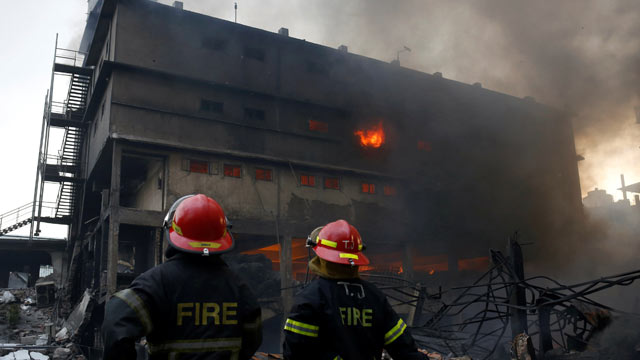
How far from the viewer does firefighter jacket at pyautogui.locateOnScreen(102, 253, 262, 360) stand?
90.7 inches

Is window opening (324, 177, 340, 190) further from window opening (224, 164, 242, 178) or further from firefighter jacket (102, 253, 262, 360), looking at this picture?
firefighter jacket (102, 253, 262, 360)

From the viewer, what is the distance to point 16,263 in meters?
29.8

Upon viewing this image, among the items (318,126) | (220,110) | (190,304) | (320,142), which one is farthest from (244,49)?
(190,304)

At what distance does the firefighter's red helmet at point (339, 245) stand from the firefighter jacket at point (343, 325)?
14cm

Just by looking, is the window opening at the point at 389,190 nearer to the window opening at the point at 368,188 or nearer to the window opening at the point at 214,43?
the window opening at the point at 368,188

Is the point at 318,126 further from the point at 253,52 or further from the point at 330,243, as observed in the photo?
the point at 330,243

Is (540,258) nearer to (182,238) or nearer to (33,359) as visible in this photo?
(33,359)

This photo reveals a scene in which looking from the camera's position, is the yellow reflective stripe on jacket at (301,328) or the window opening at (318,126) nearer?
the yellow reflective stripe on jacket at (301,328)

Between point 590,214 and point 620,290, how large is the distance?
31.7 ft

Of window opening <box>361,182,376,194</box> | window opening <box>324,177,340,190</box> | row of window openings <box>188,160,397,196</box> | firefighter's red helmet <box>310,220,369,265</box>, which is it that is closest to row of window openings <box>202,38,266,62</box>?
row of window openings <box>188,160,397,196</box>

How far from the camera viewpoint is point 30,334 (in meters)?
17.5

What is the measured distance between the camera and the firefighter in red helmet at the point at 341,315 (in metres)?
3.18

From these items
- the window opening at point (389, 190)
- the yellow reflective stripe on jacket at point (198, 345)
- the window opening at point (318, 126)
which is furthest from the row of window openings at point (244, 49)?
the yellow reflective stripe on jacket at point (198, 345)

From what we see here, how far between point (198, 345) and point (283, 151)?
57.6ft
